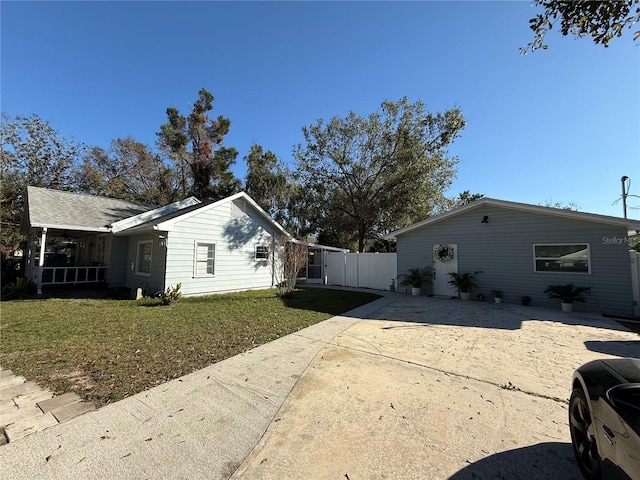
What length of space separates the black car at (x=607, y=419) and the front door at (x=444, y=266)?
32.8 ft

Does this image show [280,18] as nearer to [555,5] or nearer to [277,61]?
[277,61]

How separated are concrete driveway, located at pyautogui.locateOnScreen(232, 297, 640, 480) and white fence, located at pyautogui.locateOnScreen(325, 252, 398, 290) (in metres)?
8.01

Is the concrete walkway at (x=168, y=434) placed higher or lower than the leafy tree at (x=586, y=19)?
lower

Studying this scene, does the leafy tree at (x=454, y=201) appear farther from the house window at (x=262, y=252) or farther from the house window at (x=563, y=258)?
the house window at (x=262, y=252)

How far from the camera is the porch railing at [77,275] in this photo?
38.4ft

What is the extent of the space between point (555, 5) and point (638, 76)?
3198 millimetres

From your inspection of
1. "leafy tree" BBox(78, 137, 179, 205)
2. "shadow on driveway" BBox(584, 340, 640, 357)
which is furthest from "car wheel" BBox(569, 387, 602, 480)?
"leafy tree" BBox(78, 137, 179, 205)

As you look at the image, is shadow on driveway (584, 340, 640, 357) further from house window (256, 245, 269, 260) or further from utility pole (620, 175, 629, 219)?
utility pole (620, 175, 629, 219)

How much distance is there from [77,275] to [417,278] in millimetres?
14735

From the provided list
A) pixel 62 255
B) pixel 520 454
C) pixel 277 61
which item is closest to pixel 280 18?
pixel 277 61

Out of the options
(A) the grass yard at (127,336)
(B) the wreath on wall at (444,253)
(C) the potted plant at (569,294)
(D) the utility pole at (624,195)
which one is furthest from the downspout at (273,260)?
(D) the utility pole at (624,195)

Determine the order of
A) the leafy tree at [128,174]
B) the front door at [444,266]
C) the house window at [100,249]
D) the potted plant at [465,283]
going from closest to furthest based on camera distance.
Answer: the potted plant at [465,283] < the front door at [444,266] < the house window at [100,249] < the leafy tree at [128,174]

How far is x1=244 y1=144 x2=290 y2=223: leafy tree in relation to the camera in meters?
25.3

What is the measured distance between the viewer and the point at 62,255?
16.0 metres
